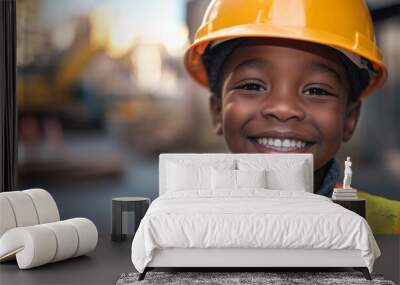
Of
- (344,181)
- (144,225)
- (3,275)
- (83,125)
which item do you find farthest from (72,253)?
(344,181)

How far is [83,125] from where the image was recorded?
6.22m

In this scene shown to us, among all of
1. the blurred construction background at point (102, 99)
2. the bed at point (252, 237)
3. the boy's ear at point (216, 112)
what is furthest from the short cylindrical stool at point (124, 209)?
the bed at point (252, 237)

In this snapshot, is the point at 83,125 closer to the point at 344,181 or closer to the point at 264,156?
the point at 264,156

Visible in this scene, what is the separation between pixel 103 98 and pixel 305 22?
2.07 metres

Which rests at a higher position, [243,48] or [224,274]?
[243,48]

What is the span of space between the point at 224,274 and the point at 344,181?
6.08ft

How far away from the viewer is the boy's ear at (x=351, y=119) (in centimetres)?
603

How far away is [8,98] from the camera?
20.0ft

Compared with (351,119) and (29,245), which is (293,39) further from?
(29,245)

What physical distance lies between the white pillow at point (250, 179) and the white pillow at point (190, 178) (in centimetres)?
26

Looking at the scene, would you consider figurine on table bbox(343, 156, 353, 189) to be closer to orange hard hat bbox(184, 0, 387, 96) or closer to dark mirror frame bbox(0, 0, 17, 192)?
orange hard hat bbox(184, 0, 387, 96)

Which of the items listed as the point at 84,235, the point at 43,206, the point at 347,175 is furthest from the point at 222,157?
the point at 43,206

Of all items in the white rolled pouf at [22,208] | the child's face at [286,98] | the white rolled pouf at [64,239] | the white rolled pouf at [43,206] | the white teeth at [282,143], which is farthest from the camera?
the white teeth at [282,143]

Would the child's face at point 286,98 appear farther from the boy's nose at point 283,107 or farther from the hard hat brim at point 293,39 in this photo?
the hard hat brim at point 293,39
